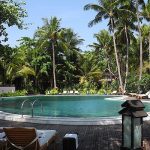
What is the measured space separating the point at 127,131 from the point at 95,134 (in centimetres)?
430

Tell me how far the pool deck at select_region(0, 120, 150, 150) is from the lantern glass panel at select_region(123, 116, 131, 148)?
1220mm

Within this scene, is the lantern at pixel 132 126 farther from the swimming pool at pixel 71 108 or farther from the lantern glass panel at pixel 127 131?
the swimming pool at pixel 71 108

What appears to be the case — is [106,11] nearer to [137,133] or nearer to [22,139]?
[22,139]

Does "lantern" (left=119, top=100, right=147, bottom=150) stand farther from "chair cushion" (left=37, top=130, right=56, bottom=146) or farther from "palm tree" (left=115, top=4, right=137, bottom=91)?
"palm tree" (left=115, top=4, right=137, bottom=91)

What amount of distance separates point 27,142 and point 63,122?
17.4 ft

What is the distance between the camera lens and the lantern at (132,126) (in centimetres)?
545

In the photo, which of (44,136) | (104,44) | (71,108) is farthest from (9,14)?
(104,44)

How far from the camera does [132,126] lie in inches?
214

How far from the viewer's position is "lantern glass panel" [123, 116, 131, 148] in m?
5.50

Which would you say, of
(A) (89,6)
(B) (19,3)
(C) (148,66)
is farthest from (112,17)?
(B) (19,3)

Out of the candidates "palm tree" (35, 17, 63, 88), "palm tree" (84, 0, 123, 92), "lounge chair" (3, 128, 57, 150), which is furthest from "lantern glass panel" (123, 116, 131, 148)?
"palm tree" (35, 17, 63, 88)

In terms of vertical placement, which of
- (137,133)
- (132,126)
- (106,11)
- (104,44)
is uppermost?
(106,11)

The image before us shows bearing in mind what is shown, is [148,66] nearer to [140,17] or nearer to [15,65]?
[140,17]

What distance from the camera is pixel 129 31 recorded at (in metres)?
36.5
